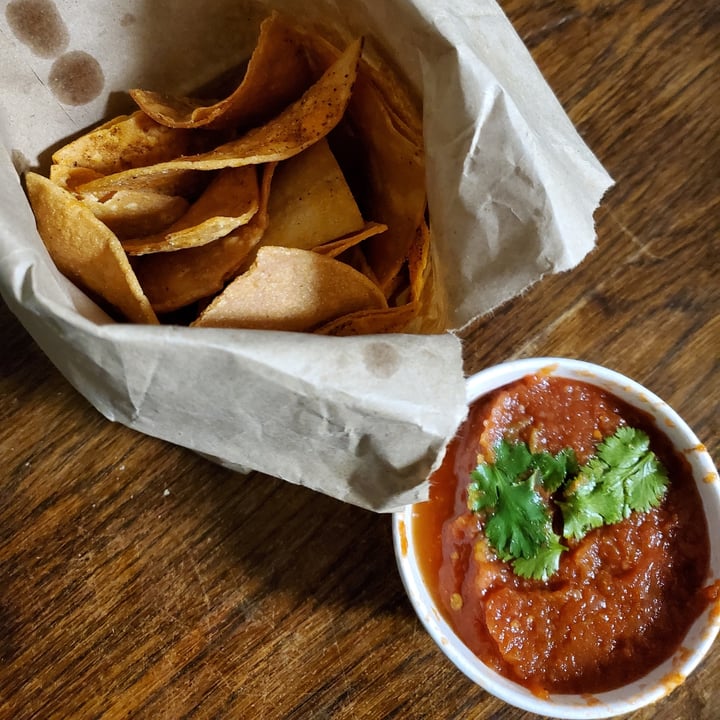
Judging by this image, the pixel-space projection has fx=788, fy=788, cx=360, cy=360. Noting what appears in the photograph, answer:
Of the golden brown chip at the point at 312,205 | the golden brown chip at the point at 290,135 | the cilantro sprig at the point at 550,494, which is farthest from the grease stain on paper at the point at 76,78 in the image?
the cilantro sprig at the point at 550,494

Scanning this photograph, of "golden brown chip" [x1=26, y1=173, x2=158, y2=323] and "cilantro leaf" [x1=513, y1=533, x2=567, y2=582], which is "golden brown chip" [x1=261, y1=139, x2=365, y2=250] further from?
"cilantro leaf" [x1=513, y1=533, x2=567, y2=582]

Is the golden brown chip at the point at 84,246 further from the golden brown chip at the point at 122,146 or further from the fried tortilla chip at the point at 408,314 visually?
A: the fried tortilla chip at the point at 408,314

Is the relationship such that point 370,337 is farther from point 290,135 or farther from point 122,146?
point 122,146

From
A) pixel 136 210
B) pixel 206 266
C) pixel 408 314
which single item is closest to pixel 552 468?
pixel 408 314

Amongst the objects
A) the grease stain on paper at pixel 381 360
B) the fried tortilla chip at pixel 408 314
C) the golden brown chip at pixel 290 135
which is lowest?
the fried tortilla chip at pixel 408 314

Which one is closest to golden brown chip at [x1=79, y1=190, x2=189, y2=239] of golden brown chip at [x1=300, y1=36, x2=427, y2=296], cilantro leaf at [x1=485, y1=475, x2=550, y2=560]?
golden brown chip at [x1=300, y1=36, x2=427, y2=296]

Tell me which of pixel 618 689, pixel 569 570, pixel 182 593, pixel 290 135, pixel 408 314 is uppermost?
pixel 290 135
